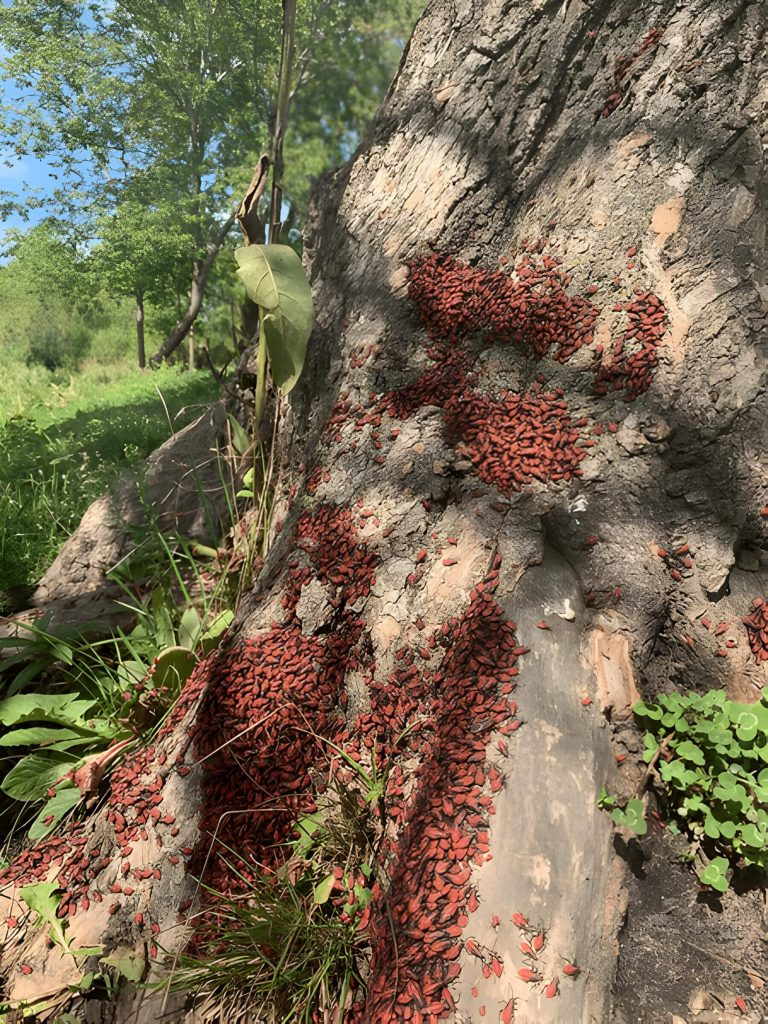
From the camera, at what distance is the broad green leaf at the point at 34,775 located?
77.0 inches

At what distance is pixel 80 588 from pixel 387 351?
205cm

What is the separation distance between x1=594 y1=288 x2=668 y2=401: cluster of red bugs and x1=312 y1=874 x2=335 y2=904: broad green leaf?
1.68 metres

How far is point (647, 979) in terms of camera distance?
1328 millimetres

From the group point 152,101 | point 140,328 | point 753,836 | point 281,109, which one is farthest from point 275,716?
point 152,101

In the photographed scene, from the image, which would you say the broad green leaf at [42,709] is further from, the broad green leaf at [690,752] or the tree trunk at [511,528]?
the broad green leaf at [690,752]

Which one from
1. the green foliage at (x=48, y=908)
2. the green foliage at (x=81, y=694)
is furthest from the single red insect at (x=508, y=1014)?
the green foliage at (x=81, y=694)

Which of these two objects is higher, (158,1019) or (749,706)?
(749,706)

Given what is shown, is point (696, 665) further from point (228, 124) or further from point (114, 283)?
point (228, 124)

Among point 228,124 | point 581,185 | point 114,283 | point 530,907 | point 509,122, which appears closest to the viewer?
point 530,907

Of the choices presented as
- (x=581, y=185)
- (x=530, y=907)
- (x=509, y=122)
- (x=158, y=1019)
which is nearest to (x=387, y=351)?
(x=581, y=185)

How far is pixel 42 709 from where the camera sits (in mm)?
2139

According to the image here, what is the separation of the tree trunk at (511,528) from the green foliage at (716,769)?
91mm

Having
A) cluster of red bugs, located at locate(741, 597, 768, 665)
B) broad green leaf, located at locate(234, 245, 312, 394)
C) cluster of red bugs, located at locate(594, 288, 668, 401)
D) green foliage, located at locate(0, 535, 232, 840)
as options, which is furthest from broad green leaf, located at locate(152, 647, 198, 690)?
cluster of red bugs, located at locate(741, 597, 768, 665)

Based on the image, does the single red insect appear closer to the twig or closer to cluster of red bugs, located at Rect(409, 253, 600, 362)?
the twig
